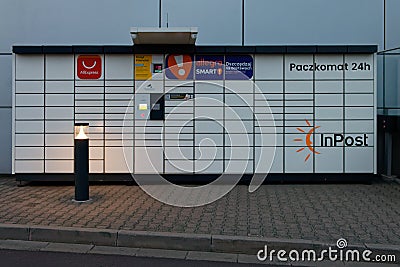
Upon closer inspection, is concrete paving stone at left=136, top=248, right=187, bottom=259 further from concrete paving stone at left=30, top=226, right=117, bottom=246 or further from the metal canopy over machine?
the metal canopy over machine

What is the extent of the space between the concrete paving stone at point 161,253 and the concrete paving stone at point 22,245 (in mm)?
1303

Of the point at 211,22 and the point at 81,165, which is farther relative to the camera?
the point at 211,22

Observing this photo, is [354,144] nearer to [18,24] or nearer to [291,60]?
[291,60]

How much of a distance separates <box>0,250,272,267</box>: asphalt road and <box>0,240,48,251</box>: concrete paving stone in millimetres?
221

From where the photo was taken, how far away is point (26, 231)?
6.87m

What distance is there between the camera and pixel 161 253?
6379 mm

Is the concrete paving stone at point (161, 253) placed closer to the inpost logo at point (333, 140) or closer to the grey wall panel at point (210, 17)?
the inpost logo at point (333, 140)

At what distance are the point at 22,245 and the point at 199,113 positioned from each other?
4.89 m

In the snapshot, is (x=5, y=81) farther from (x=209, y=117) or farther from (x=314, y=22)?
(x=314, y=22)

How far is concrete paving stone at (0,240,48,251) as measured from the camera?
6.52 meters

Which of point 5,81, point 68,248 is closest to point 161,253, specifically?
point 68,248

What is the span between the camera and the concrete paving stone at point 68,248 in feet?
21.2

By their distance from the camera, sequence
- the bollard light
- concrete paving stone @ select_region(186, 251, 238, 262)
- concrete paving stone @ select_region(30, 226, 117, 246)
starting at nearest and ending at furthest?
concrete paving stone @ select_region(186, 251, 238, 262), concrete paving stone @ select_region(30, 226, 117, 246), the bollard light

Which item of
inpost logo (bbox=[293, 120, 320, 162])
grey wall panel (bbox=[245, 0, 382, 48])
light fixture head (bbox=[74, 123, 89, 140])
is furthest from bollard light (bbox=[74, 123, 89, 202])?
grey wall panel (bbox=[245, 0, 382, 48])
